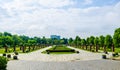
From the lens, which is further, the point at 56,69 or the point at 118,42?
the point at 118,42

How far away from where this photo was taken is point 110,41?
207ft

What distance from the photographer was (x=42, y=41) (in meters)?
166

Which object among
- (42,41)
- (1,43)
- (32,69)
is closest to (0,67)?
(32,69)

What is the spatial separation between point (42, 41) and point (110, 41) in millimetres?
105767

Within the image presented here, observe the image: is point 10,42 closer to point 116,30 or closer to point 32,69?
point 116,30

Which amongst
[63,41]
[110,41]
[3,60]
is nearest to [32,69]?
[3,60]

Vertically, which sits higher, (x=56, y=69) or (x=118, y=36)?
(x=118, y=36)

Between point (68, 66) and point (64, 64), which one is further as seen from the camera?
point (64, 64)

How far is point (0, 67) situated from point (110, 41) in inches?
1946

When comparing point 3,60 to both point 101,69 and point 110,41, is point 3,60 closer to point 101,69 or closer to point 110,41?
point 101,69

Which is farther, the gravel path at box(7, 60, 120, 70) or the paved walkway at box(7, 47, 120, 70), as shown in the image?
the paved walkway at box(7, 47, 120, 70)

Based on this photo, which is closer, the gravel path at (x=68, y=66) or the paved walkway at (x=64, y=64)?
the gravel path at (x=68, y=66)

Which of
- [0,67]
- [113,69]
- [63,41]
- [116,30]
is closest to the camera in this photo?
[0,67]

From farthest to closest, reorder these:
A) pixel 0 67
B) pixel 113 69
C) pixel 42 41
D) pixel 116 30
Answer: pixel 42 41, pixel 116 30, pixel 113 69, pixel 0 67
